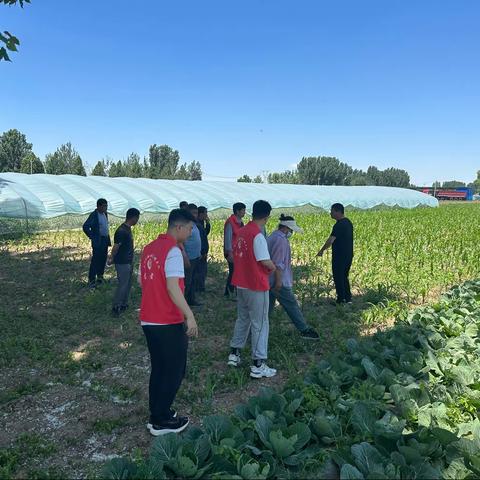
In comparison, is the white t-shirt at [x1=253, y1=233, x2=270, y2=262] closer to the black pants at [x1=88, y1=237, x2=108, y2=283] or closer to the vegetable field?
the vegetable field

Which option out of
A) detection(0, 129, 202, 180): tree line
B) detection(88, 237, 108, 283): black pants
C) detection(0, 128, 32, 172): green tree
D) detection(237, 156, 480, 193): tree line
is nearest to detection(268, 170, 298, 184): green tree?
detection(237, 156, 480, 193): tree line

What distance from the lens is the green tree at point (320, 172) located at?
86500mm

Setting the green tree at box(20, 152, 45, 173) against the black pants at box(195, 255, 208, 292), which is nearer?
the black pants at box(195, 255, 208, 292)

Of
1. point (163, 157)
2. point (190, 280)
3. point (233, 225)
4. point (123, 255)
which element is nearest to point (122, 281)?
point (123, 255)

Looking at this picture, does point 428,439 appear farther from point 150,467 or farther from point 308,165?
point 308,165

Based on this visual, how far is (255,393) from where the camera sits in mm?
4352

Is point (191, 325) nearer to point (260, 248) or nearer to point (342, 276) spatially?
point (260, 248)

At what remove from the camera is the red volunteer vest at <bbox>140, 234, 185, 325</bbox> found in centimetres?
326

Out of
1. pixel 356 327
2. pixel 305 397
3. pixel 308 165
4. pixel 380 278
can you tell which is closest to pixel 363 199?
pixel 380 278

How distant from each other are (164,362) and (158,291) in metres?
0.61

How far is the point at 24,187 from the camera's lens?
55.5 ft

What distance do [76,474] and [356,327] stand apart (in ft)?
14.9

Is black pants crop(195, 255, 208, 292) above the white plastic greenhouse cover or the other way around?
the other way around

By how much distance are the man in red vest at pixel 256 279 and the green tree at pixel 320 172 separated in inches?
3243
